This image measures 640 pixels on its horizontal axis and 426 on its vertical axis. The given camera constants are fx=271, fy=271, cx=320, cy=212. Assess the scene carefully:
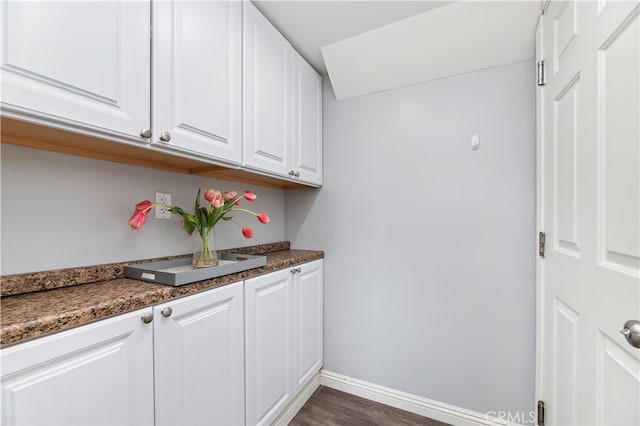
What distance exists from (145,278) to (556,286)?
162cm

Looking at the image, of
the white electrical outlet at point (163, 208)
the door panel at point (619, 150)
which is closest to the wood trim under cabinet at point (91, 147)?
the white electrical outlet at point (163, 208)

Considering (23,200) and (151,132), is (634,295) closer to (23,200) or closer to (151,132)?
(151,132)

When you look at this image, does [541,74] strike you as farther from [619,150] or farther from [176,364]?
[176,364]

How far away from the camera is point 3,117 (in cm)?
64

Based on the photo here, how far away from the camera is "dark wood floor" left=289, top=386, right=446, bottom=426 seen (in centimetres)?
158

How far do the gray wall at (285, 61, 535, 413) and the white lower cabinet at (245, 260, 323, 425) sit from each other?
18 centimetres

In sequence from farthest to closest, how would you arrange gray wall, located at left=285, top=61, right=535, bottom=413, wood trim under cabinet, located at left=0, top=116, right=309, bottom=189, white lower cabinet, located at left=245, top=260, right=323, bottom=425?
gray wall, located at left=285, top=61, right=535, bottom=413
white lower cabinet, located at left=245, top=260, right=323, bottom=425
wood trim under cabinet, located at left=0, top=116, right=309, bottom=189

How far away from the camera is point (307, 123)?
5.98 feet

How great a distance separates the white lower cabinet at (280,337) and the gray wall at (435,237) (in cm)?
18

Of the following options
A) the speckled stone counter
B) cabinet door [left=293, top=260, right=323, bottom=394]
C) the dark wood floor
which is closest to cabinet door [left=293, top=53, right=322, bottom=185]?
cabinet door [left=293, top=260, right=323, bottom=394]

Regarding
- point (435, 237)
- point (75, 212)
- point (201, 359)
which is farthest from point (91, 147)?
point (435, 237)

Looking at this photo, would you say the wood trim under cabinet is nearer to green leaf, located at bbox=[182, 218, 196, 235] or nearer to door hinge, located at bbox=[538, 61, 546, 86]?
green leaf, located at bbox=[182, 218, 196, 235]

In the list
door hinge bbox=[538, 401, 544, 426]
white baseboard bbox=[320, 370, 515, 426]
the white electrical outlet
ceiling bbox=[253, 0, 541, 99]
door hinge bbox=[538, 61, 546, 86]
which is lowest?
white baseboard bbox=[320, 370, 515, 426]

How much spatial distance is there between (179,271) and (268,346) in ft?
1.98
